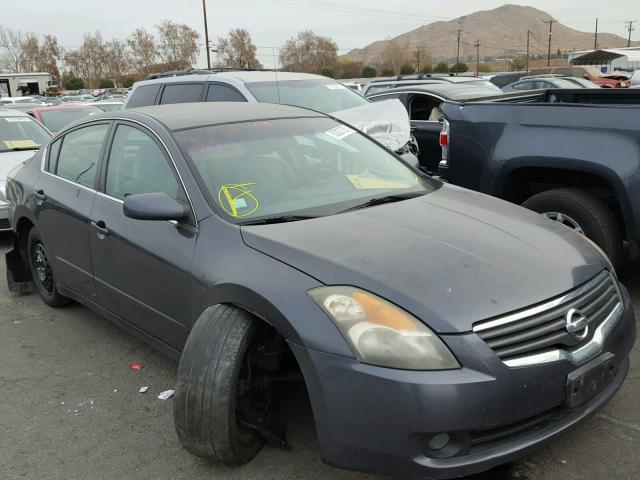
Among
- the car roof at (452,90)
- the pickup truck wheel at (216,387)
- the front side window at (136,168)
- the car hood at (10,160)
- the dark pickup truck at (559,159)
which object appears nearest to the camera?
the pickup truck wheel at (216,387)

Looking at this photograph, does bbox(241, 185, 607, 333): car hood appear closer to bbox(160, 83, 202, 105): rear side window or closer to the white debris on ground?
the white debris on ground

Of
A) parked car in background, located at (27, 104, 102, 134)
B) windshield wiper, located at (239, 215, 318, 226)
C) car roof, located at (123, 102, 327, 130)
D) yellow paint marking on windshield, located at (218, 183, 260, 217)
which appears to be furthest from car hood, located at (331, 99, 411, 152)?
parked car in background, located at (27, 104, 102, 134)

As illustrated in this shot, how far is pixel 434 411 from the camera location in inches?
85.5

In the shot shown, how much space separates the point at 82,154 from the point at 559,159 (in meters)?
3.41

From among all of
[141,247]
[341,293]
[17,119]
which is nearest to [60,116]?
[17,119]

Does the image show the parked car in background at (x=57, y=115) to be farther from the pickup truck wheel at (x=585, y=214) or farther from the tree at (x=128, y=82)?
the tree at (x=128, y=82)

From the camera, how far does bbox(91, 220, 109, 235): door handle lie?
3.66 metres

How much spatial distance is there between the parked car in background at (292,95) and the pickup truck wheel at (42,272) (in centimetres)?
288

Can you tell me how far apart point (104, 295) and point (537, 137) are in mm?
3292

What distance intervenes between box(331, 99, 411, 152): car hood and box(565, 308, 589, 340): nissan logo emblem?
4.28 meters

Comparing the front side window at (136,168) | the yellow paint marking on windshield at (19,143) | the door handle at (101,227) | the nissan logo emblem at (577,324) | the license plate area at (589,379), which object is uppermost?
the front side window at (136,168)

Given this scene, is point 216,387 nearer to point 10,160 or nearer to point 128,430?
point 128,430

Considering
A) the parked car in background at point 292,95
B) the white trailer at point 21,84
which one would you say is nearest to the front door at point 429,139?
the parked car in background at point 292,95

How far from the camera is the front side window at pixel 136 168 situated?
11.1 feet
